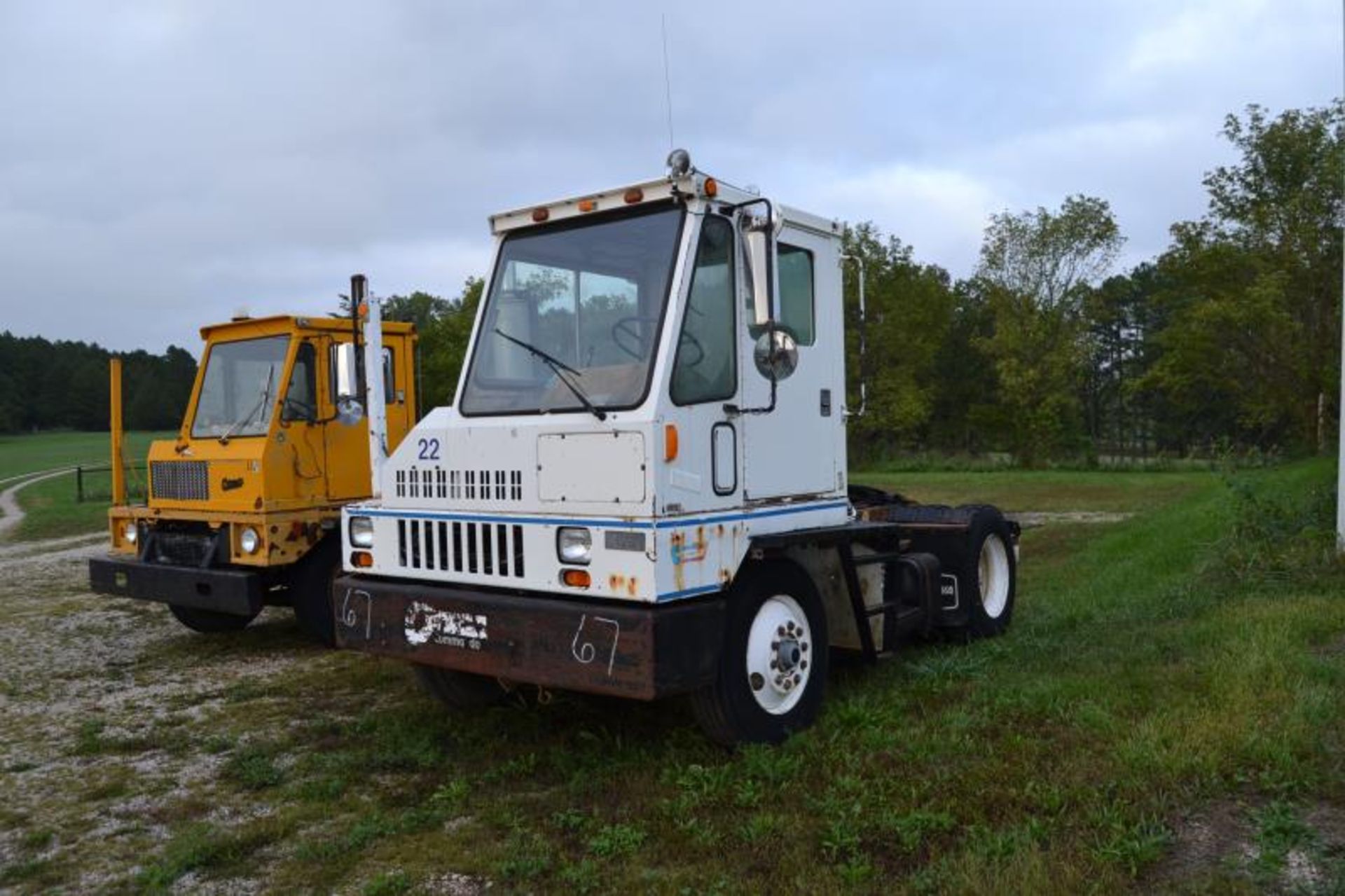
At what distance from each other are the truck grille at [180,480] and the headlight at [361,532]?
306cm

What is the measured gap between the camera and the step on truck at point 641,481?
183 inches

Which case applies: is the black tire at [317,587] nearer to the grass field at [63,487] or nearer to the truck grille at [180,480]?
the truck grille at [180,480]

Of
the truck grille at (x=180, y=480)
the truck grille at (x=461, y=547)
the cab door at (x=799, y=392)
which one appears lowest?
the truck grille at (x=461, y=547)

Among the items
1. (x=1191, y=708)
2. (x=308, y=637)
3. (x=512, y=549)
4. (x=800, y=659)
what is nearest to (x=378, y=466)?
(x=512, y=549)

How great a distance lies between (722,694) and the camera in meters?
4.88

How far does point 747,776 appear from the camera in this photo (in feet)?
15.5

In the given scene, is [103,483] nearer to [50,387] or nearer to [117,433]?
[117,433]

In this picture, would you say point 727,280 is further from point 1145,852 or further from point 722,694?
point 1145,852

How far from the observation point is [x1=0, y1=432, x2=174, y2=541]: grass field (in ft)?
41.4

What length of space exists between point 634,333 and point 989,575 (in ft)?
13.1

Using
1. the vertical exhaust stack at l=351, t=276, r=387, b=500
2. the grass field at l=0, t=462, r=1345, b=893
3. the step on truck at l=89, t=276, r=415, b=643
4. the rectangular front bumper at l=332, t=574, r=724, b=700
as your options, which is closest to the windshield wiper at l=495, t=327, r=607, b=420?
the vertical exhaust stack at l=351, t=276, r=387, b=500

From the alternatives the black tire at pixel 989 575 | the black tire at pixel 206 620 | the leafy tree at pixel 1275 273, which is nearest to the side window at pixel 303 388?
the black tire at pixel 206 620

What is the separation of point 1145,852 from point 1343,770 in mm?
1241

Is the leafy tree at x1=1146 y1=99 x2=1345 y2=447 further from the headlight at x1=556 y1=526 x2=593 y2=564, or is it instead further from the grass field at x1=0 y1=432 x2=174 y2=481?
the grass field at x1=0 y1=432 x2=174 y2=481
